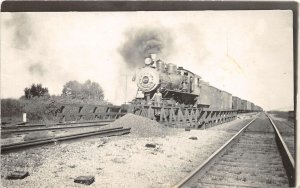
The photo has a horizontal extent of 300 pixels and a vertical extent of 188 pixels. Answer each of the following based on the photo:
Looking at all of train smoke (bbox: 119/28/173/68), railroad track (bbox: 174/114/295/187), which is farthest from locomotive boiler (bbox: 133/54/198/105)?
railroad track (bbox: 174/114/295/187)

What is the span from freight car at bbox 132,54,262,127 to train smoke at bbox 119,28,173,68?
1.09m

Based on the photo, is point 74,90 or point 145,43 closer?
point 145,43

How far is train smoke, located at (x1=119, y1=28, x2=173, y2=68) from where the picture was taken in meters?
3.57

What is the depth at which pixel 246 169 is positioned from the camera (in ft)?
10.6

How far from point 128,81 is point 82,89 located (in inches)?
24.0

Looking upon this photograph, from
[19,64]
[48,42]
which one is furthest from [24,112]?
[48,42]

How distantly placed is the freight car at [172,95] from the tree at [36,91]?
1.59 metres

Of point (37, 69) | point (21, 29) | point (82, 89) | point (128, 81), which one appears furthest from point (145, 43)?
point (21, 29)

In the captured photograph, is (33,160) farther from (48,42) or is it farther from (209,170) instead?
(209,170)

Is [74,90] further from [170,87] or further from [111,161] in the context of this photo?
[170,87]

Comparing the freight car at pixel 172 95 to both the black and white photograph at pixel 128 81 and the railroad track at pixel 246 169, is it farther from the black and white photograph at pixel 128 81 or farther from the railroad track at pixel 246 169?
the railroad track at pixel 246 169

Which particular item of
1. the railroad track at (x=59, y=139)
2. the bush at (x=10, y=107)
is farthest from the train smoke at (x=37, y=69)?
the railroad track at (x=59, y=139)

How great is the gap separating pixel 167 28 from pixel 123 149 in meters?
1.57

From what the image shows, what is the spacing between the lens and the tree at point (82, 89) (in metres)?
3.82
